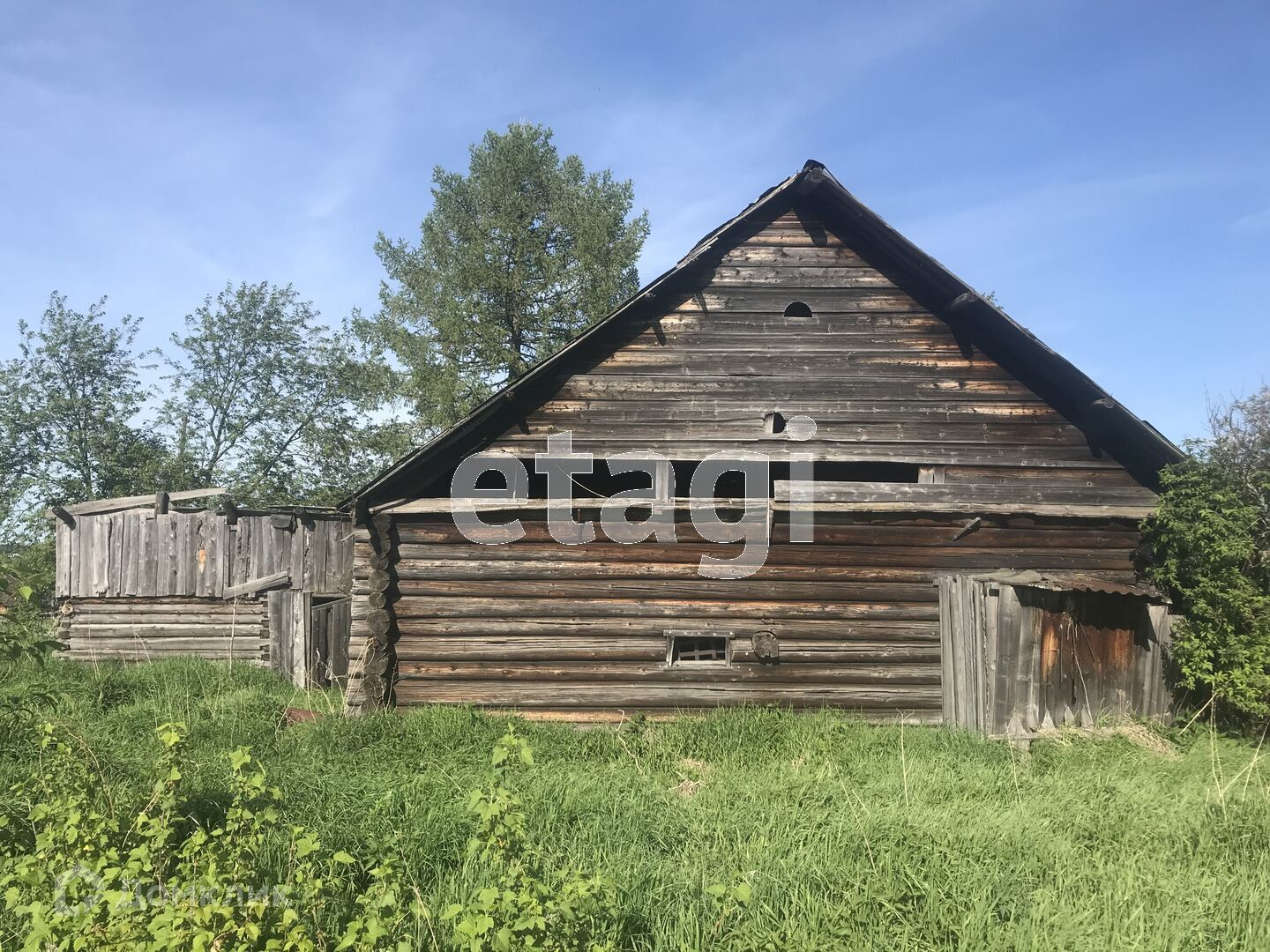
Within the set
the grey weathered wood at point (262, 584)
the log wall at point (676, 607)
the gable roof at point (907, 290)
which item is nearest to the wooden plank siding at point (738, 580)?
the log wall at point (676, 607)

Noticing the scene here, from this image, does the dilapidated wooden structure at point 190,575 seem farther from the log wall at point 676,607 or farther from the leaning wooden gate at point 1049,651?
the leaning wooden gate at point 1049,651

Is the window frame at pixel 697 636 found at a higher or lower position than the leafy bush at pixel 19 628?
lower

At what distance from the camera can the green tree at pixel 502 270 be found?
2994cm

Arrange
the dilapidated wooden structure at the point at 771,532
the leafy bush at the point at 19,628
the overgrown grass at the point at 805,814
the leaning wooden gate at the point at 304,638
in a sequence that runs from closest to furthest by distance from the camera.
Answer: the overgrown grass at the point at 805,814 → the leafy bush at the point at 19,628 → the dilapidated wooden structure at the point at 771,532 → the leaning wooden gate at the point at 304,638

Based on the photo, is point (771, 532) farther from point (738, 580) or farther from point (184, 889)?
point (184, 889)

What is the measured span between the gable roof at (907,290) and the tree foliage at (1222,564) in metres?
0.62

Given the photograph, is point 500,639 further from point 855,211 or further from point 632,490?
point 855,211

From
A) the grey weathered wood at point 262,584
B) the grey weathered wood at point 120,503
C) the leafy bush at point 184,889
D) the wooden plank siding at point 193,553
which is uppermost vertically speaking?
the grey weathered wood at point 120,503

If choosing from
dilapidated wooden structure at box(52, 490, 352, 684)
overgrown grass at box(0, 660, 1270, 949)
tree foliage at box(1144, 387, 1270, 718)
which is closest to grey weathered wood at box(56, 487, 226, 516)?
dilapidated wooden structure at box(52, 490, 352, 684)

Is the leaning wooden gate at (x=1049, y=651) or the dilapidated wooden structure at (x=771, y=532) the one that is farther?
the dilapidated wooden structure at (x=771, y=532)

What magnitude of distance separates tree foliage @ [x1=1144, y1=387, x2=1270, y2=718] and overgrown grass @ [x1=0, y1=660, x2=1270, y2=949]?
77 centimetres

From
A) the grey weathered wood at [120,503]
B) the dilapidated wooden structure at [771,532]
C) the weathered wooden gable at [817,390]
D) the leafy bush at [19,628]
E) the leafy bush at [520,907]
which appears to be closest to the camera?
the leafy bush at [520,907]

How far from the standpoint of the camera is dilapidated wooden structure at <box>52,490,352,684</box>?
16156 millimetres

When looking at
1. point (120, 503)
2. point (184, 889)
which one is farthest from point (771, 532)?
point (120, 503)
